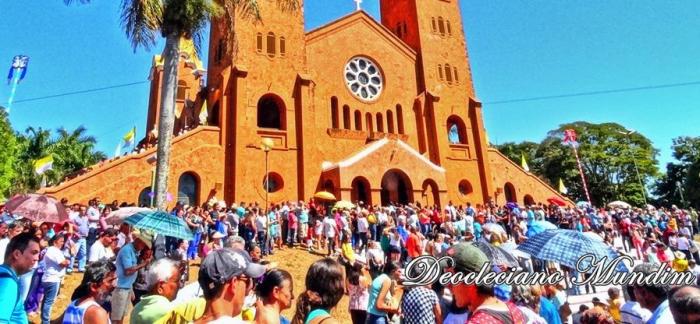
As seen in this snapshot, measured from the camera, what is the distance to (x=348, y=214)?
16.0 m

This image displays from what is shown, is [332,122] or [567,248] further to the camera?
[332,122]

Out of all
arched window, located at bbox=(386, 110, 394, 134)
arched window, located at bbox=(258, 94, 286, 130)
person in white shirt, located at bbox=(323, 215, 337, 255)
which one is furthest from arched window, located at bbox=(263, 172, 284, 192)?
arched window, located at bbox=(386, 110, 394, 134)

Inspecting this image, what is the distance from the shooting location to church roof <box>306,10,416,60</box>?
2458cm

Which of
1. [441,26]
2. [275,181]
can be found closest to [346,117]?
[275,181]

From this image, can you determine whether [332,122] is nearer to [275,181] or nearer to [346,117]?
[346,117]

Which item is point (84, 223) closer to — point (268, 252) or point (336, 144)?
point (268, 252)

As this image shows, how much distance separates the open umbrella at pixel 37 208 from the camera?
21.4 ft

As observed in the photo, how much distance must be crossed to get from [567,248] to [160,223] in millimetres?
6412

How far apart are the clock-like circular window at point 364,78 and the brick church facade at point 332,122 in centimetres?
9

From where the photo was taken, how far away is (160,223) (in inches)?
262

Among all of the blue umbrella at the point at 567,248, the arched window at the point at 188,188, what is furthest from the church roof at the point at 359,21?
the blue umbrella at the point at 567,248

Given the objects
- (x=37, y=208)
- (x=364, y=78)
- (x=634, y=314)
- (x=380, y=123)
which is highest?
(x=364, y=78)

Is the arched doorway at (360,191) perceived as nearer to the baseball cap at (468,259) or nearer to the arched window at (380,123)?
the arched window at (380,123)

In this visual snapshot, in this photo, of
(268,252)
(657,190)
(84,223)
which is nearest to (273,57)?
(268,252)
